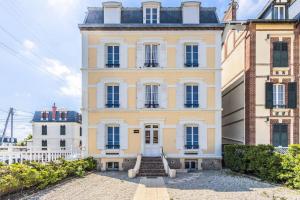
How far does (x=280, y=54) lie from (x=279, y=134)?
5499mm

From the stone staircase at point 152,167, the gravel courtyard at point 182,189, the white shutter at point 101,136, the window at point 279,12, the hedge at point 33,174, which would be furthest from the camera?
the window at point 279,12

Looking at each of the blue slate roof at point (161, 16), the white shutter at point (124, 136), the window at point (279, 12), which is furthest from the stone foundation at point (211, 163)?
the window at point (279, 12)

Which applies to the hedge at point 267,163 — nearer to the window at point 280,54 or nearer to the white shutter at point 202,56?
the white shutter at point 202,56

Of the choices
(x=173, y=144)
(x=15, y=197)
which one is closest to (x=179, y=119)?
(x=173, y=144)

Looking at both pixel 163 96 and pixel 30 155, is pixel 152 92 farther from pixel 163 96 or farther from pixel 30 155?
pixel 30 155

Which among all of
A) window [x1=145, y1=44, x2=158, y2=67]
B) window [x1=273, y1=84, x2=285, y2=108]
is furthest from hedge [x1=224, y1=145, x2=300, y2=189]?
window [x1=145, y1=44, x2=158, y2=67]

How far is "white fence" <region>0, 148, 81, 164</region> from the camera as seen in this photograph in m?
14.7

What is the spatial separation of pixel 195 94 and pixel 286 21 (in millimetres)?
7918

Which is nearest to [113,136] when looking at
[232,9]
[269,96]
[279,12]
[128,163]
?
[128,163]

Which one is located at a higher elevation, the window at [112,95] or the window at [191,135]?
the window at [112,95]

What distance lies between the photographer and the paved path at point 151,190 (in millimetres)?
12453

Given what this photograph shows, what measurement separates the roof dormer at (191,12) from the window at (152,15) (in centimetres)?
199

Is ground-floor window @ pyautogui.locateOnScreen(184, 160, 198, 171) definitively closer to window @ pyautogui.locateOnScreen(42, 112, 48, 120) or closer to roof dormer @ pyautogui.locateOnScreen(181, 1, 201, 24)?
roof dormer @ pyautogui.locateOnScreen(181, 1, 201, 24)

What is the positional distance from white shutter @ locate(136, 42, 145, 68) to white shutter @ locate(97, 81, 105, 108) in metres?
2.87
